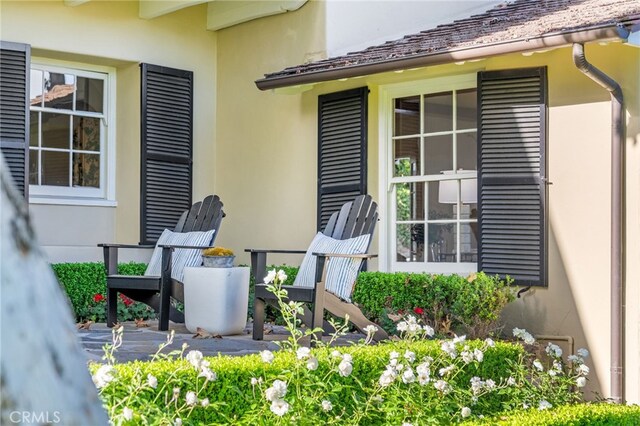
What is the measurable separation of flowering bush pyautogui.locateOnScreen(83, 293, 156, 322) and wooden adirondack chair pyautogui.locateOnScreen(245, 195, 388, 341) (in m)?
2.09

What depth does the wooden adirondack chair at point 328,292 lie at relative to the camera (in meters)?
5.57

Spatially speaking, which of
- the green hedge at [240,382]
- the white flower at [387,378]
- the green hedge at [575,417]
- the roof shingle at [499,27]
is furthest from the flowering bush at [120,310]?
the white flower at [387,378]

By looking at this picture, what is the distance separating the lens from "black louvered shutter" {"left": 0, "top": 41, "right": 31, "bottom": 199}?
7.83m

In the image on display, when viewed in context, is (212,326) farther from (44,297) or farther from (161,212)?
(44,297)

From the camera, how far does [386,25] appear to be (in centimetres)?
812

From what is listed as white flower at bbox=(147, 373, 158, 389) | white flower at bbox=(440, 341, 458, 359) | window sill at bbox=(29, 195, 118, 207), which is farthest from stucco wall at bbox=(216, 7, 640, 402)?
white flower at bbox=(147, 373, 158, 389)

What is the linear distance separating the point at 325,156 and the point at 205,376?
4960 mm

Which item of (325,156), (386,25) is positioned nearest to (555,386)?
(325,156)

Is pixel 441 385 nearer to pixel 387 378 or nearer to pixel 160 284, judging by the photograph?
pixel 387 378

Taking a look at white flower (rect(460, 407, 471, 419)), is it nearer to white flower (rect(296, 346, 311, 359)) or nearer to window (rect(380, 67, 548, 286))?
white flower (rect(296, 346, 311, 359))

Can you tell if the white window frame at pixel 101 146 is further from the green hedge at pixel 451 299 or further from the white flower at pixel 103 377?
the white flower at pixel 103 377

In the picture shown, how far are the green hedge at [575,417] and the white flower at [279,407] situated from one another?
42.9 inches

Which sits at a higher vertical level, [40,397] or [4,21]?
[4,21]

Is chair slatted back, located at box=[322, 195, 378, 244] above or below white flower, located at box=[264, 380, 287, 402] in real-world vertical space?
above
